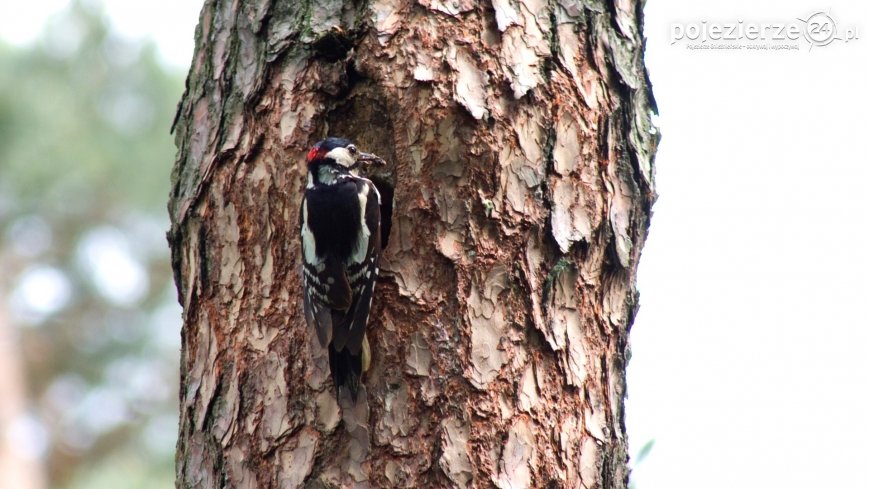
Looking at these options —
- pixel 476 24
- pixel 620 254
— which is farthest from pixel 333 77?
pixel 620 254

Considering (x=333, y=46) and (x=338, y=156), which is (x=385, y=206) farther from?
(x=333, y=46)

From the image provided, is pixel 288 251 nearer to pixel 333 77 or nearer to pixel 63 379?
pixel 333 77

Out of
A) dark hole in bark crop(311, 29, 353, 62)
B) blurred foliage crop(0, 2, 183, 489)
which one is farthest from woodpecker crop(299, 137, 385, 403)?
blurred foliage crop(0, 2, 183, 489)

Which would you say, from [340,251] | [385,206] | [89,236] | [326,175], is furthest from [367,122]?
[89,236]

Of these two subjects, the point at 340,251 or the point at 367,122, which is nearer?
the point at 367,122

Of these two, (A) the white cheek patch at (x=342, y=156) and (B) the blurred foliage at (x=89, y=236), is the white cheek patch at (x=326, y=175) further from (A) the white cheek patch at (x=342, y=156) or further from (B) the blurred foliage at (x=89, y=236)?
(B) the blurred foliage at (x=89, y=236)


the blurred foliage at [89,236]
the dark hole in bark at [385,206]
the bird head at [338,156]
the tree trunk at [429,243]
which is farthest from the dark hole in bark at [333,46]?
the blurred foliage at [89,236]

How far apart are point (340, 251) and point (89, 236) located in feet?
25.2

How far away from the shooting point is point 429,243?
2.77 meters

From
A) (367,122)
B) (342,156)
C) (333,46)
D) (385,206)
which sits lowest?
(385,206)

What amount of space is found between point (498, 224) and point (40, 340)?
8289mm

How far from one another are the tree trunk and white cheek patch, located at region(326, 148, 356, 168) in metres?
0.07

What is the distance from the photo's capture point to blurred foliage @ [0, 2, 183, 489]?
351 inches

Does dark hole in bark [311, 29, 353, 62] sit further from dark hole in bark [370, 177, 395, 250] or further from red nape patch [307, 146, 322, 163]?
dark hole in bark [370, 177, 395, 250]
